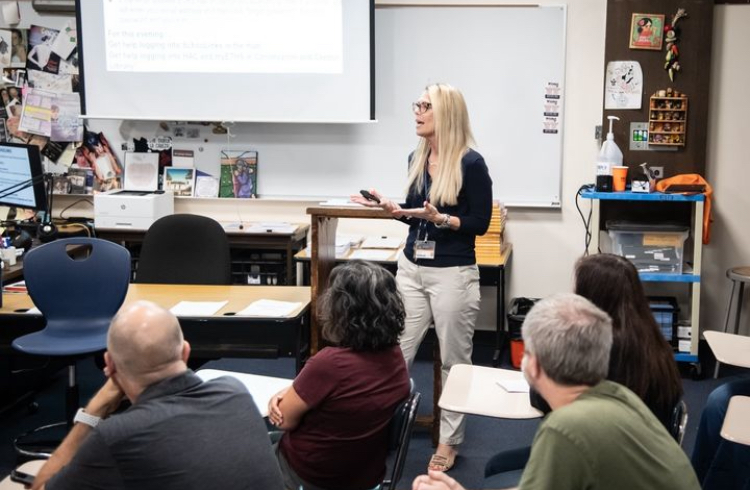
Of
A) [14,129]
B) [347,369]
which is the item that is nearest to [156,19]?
[14,129]

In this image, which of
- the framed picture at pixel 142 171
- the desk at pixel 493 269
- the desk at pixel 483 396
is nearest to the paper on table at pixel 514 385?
the desk at pixel 483 396

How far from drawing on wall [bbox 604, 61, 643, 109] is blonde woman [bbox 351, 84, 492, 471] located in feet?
6.58

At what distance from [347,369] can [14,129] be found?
426 cm

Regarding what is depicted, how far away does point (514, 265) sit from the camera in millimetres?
5508

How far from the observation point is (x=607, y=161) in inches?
195

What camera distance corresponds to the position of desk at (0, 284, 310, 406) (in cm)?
341

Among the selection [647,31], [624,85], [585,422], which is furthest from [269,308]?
[647,31]

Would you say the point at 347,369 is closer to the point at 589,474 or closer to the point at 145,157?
the point at 589,474

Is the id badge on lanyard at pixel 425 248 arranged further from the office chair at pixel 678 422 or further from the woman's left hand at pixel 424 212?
the office chair at pixel 678 422

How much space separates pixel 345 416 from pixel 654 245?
122 inches

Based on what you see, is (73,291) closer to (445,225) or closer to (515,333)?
(445,225)

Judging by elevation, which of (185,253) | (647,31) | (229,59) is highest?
(647,31)

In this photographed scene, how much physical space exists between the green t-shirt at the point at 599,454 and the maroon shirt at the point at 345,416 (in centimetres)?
84

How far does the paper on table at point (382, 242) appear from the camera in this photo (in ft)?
17.3
